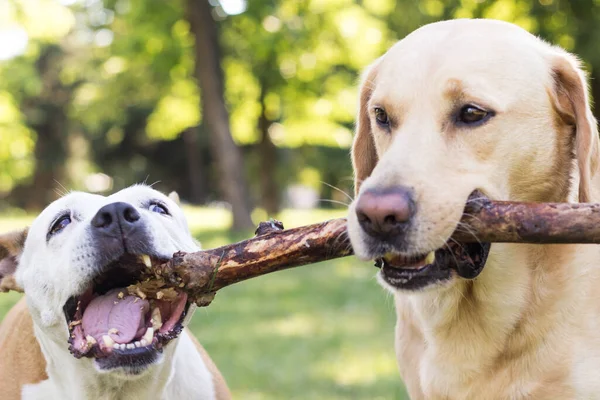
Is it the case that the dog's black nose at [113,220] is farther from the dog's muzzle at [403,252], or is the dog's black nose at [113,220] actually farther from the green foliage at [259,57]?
the green foliage at [259,57]

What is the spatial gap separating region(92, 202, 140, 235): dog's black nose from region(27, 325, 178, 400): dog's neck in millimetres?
647

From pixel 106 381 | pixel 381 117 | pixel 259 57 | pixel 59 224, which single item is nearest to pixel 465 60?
pixel 381 117

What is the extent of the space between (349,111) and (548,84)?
20.0 metres

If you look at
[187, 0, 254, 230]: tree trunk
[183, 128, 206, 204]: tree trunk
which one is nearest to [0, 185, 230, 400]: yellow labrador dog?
[187, 0, 254, 230]: tree trunk

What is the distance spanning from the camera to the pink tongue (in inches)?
131

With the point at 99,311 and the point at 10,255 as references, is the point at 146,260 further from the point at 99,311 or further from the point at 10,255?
the point at 10,255

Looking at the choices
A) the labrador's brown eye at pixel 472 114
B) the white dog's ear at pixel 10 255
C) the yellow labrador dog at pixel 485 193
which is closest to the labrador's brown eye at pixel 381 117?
the yellow labrador dog at pixel 485 193

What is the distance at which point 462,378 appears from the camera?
3375 mm

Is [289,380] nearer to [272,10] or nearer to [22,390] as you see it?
[22,390]

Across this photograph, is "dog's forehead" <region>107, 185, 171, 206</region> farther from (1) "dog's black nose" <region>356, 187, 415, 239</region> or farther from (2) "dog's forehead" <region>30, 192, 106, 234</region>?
(1) "dog's black nose" <region>356, 187, 415, 239</region>

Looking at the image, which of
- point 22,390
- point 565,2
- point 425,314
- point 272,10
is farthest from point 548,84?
point 272,10

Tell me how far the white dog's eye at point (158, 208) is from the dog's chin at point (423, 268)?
136 centimetres

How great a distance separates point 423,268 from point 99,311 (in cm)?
146

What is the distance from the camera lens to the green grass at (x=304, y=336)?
5.57 metres
